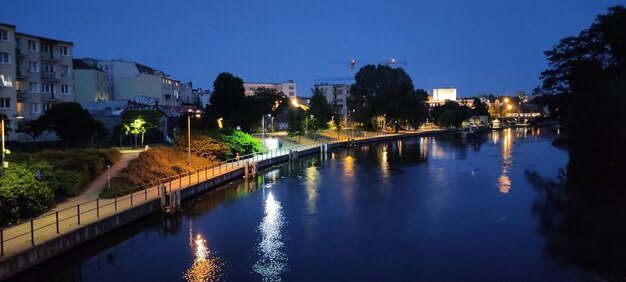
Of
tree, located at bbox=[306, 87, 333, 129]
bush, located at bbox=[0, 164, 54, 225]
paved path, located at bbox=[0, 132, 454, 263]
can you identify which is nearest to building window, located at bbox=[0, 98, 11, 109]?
paved path, located at bbox=[0, 132, 454, 263]

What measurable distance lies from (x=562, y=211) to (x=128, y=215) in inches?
878

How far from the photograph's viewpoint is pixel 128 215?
22250mm

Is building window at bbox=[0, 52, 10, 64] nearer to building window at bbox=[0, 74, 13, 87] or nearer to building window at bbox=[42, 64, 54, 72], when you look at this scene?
building window at bbox=[0, 74, 13, 87]

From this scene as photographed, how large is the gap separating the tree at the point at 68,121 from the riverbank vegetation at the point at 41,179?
774cm

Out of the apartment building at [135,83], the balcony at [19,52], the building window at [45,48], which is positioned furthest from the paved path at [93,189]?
the apartment building at [135,83]

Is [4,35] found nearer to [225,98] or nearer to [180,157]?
[180,157]

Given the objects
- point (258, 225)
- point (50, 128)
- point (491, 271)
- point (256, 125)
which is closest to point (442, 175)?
point (258, 225)

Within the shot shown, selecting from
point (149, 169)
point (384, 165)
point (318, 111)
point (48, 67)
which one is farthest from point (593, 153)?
point (48, 67)

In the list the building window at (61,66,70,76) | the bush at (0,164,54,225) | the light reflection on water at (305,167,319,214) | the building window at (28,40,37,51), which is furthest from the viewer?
the building window at (61,66,70,76)

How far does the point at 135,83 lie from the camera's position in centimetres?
8919

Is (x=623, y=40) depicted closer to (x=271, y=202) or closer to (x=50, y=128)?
(x=271, y=202)

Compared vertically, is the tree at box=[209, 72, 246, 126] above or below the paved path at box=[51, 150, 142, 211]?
above

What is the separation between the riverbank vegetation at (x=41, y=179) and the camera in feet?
61.6

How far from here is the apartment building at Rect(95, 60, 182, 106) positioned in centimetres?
8888
